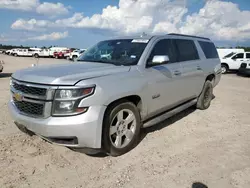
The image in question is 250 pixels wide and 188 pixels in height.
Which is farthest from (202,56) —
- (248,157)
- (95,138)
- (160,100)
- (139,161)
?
(95,138)

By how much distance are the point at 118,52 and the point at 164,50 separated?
909mm

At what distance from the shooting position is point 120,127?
3.77 m

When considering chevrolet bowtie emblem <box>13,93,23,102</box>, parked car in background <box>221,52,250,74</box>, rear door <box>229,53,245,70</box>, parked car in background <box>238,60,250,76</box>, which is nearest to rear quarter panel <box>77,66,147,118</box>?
chevrolet bowtie emblem <box>13,93,23,102</box>

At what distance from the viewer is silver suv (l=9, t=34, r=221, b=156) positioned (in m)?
3.19

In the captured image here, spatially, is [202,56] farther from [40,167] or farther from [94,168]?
[40,167]

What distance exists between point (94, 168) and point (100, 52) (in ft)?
7.58

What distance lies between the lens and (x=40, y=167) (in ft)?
11.3

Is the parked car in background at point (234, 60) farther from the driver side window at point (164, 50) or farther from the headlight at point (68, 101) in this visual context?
the headlight at point (68, 101)

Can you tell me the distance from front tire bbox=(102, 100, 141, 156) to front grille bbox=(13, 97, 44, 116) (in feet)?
2.88

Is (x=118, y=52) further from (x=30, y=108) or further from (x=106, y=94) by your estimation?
(x=30, y=108)

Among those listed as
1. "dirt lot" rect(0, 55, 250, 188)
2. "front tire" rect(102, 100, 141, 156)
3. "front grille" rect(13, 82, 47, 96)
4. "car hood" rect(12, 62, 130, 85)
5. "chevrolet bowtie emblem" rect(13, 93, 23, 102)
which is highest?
"car hood" rect(12, 62, 130, 85)

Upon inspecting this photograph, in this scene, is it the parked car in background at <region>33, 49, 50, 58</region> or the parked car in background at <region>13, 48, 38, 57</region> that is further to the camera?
the parked car in background at <region>13, 48, 38, 57</region>

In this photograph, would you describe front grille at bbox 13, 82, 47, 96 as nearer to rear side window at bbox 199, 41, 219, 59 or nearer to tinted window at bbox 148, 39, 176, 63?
tinted window at bbox 148, 39, 176, 63

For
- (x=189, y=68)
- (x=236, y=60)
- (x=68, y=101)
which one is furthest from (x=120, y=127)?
(x=236, y=60)
